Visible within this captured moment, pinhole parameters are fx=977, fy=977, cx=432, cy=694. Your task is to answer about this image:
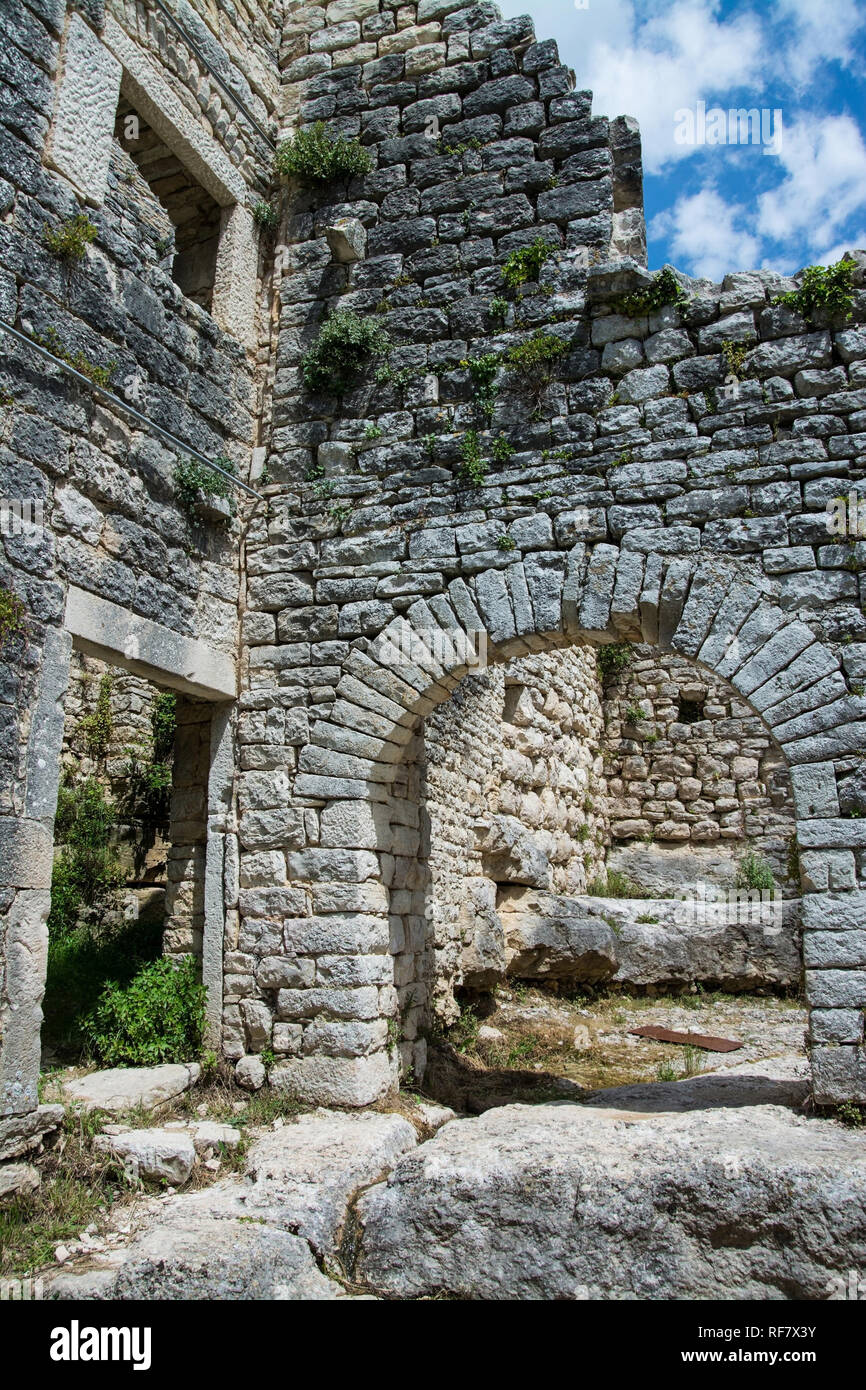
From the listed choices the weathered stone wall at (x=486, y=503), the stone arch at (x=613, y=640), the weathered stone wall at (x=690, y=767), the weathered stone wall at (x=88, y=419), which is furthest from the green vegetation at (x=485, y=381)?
the weathered stone wall at (x=690, y=767)

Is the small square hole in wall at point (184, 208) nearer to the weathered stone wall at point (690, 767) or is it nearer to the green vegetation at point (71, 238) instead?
the green vegetation at point (71, 238)

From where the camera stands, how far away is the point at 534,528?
17.9 ft

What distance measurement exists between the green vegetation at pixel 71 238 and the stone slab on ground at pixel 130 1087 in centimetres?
405

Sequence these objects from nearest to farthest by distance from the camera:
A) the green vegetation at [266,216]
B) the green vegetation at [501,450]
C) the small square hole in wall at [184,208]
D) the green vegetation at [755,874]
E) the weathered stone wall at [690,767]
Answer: the green vegetation at [501,450]
the small square hole in wall at [184,208]
the green vegetation at [266,216]
the green vegetation at [755,874]
the weathered stone wall at [690,767]

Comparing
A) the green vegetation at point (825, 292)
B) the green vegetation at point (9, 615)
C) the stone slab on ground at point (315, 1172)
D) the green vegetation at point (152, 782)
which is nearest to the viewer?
the stone slab on ground at point (315, 1172)

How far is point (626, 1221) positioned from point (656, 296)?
15.2 ft

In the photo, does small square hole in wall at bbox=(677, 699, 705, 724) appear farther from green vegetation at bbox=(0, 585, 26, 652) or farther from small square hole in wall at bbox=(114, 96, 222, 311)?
green vegetation at bbox=(0, 585, 26, 652)

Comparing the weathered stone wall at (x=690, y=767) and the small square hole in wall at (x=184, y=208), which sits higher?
the small square hole in wall at (x=184, y=208)

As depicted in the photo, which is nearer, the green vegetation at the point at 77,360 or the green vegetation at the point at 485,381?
the green vegetation at the point at 77,360

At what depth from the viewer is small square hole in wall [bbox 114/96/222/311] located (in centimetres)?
639

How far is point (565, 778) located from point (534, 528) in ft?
17.7

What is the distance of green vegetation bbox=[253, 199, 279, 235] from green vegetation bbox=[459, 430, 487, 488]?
7.74 ft

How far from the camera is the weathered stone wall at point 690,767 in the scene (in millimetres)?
11258

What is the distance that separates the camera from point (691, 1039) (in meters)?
7.68
